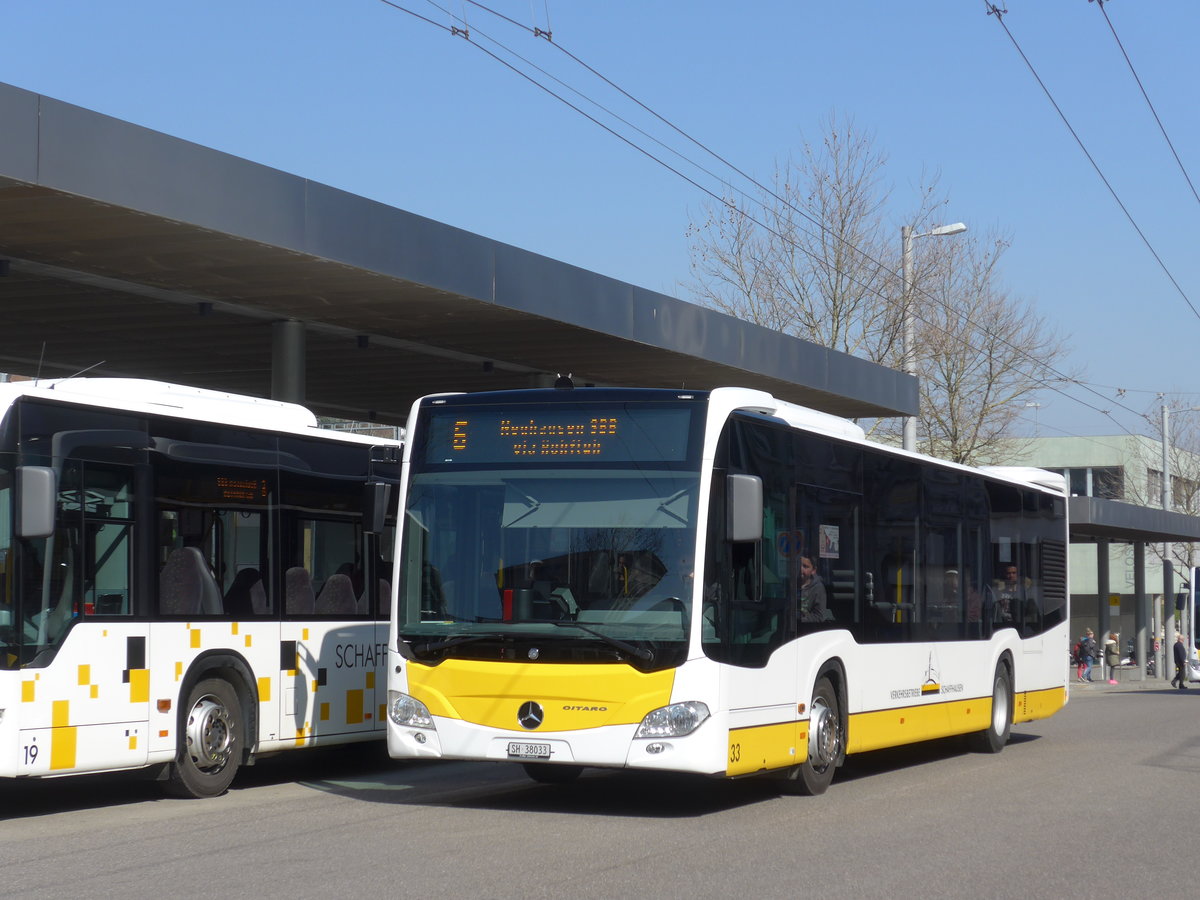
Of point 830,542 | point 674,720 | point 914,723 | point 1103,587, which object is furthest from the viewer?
point 1103,587

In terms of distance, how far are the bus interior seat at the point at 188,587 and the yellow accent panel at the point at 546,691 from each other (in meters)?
1.91

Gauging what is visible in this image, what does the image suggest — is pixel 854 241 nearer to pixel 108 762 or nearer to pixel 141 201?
pixel 141 201

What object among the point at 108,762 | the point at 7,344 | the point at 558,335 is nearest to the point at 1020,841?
the point at 108,762

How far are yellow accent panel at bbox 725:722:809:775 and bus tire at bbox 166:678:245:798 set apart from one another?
400 cm

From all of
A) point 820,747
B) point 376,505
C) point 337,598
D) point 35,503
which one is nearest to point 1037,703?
point 820,747

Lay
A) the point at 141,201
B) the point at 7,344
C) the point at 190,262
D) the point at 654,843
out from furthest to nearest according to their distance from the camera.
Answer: the point at 7,344 → the point at 190,262 → the point at 141,201 → the point at 654,843

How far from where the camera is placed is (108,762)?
1140 centimetres

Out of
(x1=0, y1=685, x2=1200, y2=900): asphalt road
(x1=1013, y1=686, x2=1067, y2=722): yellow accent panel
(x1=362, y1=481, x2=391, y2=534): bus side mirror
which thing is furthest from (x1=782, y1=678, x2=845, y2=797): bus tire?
(x1=1013, y1=686, x2=1067, y2=722): yellow accent panel

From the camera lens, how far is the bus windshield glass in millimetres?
11117

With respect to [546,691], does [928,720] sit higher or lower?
lower

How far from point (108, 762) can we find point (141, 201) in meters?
5.28

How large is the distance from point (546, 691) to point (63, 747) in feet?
10.4

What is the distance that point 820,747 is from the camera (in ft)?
42.4

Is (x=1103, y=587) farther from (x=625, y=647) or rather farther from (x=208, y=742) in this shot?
(x=625, y=647)
